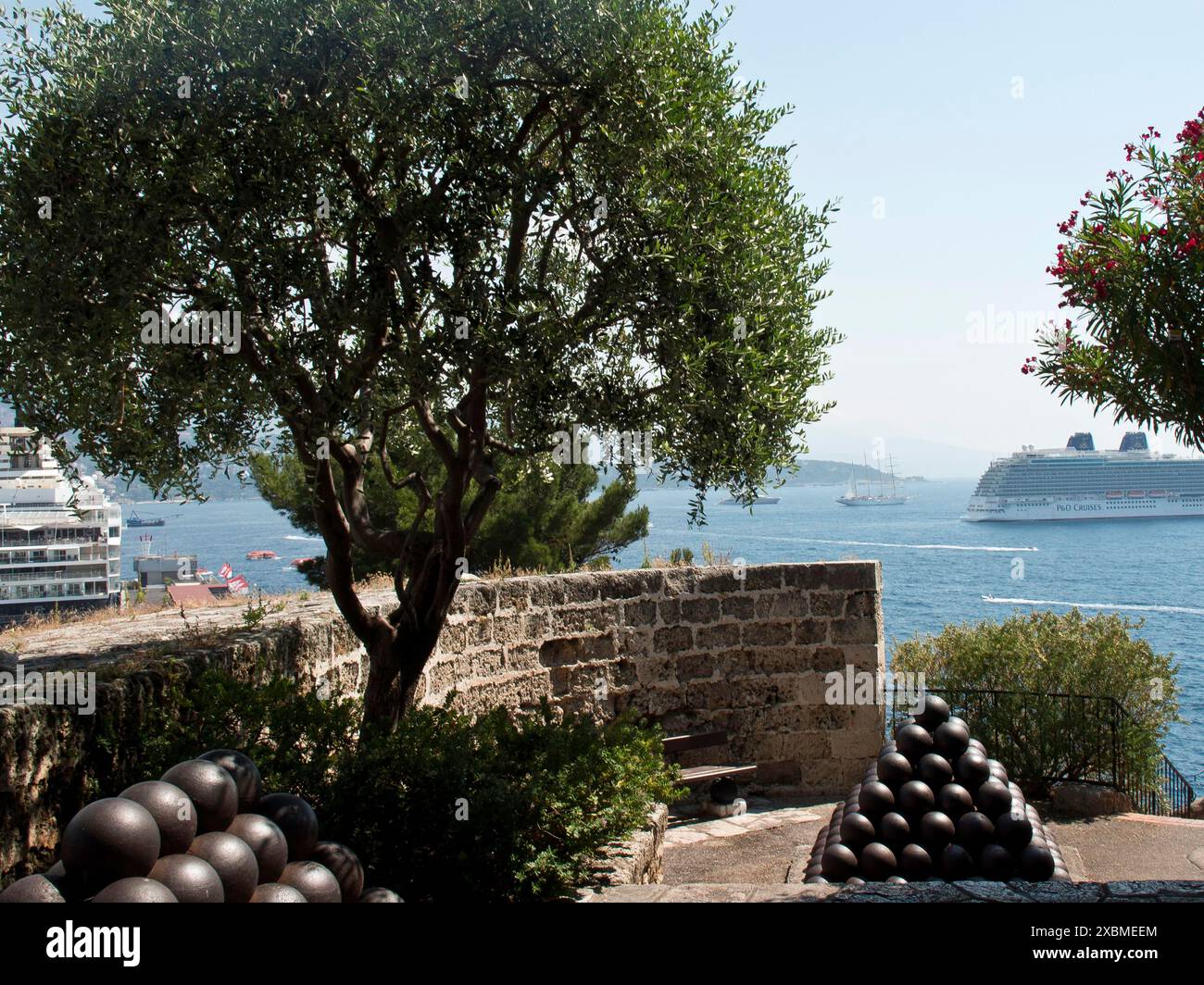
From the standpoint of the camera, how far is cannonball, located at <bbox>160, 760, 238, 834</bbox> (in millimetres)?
3615

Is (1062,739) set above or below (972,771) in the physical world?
below

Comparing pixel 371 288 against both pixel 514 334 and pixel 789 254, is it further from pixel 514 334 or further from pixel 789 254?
pixel 789 254

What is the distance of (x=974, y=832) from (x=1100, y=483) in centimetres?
9297

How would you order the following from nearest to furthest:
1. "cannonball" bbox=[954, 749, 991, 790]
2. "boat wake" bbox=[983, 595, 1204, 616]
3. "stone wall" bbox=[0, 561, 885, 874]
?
"cannonball" bbox=[954, 749, 991, 790]
"stone wall" bbox=[0, 561, 885, 874]
"boat wake" bbox=[983, 595, 1204, 616]

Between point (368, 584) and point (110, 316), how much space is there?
4.79 metres

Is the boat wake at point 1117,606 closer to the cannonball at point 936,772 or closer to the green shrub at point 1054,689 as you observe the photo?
the green shrub at point 1054,689

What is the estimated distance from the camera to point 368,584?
9.71m

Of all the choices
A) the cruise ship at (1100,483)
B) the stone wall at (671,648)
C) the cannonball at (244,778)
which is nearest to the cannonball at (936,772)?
the stone wall at (671,648)

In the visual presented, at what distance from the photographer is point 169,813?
3.41m

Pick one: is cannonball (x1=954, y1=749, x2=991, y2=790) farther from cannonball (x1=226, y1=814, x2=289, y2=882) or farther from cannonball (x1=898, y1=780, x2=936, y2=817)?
cannonball (x1=226, y1=814, x2=289, y2=882)

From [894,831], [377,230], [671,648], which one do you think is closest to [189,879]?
[377,230]

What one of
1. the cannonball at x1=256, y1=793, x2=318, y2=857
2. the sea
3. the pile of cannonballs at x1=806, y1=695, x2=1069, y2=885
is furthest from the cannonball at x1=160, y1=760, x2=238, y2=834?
the sea

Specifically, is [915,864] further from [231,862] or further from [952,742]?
[231,862]

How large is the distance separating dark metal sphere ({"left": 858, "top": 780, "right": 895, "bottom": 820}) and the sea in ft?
55.6
